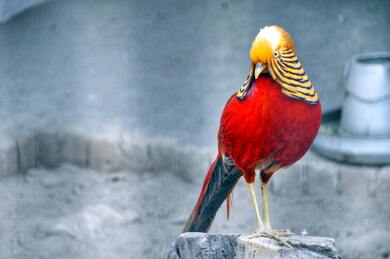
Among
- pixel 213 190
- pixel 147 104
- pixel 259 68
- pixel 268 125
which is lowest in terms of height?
pixel 147 104

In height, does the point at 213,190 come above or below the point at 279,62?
below

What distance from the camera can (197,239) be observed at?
1.62 m

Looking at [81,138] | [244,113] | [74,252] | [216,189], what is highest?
[244,113]

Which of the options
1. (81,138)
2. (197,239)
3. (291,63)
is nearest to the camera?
(291,63)

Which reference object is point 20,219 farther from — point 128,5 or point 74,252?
point 128,5

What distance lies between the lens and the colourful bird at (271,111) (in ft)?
4.40

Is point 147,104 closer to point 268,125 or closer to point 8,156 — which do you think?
A: point 8,156

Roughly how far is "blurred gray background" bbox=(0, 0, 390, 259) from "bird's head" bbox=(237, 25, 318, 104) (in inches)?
57.7

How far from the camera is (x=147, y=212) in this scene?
114 inches

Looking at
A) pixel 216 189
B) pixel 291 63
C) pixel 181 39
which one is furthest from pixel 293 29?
pixel 291 63

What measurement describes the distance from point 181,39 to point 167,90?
0.75 ft

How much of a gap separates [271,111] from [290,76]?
0.07m

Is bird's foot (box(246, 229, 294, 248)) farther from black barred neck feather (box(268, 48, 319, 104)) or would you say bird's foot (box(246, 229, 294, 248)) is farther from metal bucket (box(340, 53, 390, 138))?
metal bucket (box(340, 53, 390, 138))

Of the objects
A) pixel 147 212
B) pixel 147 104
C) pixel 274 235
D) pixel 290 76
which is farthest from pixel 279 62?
pixel 147 104
